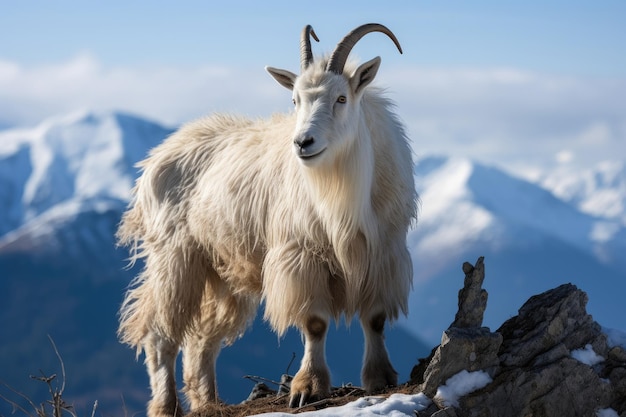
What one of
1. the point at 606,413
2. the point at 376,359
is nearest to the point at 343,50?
the point at 376,359

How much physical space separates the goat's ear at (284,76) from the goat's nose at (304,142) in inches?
41.2

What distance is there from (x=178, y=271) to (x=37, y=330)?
527ft

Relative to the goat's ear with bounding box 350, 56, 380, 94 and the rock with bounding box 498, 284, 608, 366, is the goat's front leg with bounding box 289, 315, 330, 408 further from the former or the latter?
the goat's ear with bounding box 350, 56, 380, 94

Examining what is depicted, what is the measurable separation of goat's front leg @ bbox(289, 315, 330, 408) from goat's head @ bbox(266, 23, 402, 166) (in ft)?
4.08

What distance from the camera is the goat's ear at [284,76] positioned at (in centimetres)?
845

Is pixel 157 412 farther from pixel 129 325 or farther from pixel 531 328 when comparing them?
pixel 531 328

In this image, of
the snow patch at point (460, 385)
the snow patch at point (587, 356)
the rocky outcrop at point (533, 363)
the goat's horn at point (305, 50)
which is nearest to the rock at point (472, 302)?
the rocky outcrop at point (533, 363)

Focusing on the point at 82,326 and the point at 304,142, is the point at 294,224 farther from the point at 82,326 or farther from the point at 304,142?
the point at 82,326

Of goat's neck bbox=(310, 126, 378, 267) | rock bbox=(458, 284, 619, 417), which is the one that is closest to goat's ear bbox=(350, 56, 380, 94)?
goat's neck bbox=(310, 126, 378, 267)

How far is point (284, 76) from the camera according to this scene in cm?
856

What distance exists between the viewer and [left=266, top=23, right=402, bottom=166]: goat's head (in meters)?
7.61

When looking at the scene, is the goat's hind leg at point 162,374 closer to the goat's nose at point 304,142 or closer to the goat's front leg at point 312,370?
the goat's front leg at point 312,370

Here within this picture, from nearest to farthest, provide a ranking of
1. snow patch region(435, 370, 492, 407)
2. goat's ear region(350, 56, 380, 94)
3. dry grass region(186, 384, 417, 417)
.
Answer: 1. snow patch region(435, 370, 492, 407)
2. dry grass region(186, 384, 417, 417)
3. goat's ear region(350, 56, 380, 94)

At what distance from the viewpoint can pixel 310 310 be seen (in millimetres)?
8008
